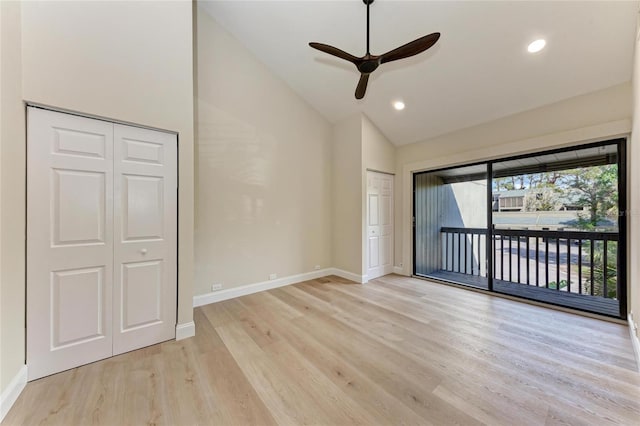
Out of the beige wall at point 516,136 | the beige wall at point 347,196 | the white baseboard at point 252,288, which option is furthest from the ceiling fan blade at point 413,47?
the white baseboard at point 252,288

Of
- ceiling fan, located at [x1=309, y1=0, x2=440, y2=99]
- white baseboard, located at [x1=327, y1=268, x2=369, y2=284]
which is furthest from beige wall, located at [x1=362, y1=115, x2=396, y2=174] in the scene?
white baseboard, located at [x1=327, y1=268, x2=369, y2=284]

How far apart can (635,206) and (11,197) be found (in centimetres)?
531

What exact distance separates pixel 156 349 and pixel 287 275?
7.20ft

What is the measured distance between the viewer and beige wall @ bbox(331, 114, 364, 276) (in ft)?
14.2

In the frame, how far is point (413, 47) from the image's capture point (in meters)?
2.16

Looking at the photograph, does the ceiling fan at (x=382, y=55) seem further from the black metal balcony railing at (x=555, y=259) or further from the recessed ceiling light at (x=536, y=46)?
the black metal balcony railing at (x=555, y=259)

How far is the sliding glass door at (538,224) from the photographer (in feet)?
9.49

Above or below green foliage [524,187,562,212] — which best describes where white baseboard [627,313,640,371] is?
below

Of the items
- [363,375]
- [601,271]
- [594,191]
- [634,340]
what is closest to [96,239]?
[363,375]

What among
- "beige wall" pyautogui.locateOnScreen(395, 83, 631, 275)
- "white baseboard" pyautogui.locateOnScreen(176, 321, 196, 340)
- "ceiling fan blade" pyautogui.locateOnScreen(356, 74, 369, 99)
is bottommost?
"white baseboard" pyautogui.locateOnScreen(176, 321, 196, 340)

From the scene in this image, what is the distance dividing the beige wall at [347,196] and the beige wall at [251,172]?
0.78 feet

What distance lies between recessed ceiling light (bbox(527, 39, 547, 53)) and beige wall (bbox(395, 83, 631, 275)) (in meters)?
0.87

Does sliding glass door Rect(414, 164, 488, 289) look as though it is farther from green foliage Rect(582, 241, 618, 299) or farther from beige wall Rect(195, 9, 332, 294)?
beige wall Rect(195, 9, 332, 294)

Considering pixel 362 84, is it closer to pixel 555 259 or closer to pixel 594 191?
pixel 594 191
